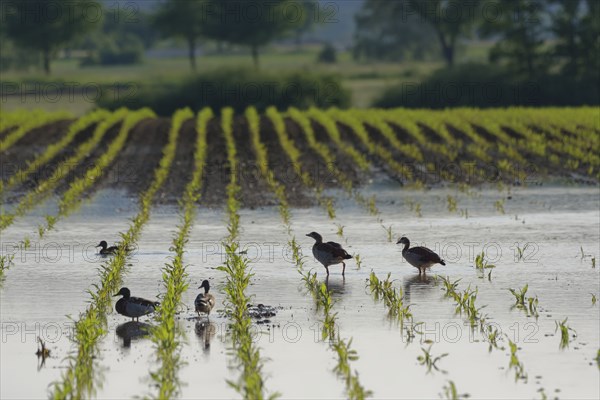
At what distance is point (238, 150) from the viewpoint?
36.3 meters

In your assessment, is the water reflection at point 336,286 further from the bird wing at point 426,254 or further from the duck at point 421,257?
the bird wing at point 426,254

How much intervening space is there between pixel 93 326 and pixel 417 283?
4709mm

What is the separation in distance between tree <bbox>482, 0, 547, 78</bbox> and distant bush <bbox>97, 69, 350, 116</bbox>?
32.6 ft

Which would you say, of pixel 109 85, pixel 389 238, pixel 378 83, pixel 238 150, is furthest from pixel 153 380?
pixel 378 83

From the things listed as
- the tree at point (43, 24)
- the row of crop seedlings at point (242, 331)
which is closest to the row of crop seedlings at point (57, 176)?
the row of crop seedlings at point (242, 331)

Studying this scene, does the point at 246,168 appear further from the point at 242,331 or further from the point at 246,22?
the point at 246,22

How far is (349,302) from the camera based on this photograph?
14492 mm

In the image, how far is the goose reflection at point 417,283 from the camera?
15.4 meters

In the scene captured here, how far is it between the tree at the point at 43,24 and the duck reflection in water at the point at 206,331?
85806 mm

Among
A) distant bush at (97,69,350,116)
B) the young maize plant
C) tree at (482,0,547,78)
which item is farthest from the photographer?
tree at (482,0,547,78)

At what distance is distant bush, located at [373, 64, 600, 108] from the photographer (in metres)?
62.4

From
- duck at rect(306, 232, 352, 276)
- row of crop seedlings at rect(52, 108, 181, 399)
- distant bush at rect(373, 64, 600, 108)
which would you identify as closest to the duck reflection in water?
row of crop seedlings at rect(52, 108, 181, 399)

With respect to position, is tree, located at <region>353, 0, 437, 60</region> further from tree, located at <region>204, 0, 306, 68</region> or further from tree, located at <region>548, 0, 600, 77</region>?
Answer: tree, located at <region>548, 0, 600, 77</region>

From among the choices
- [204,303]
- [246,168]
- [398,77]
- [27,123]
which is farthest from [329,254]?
[398,77]
